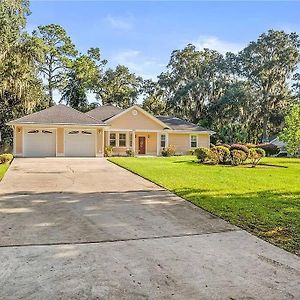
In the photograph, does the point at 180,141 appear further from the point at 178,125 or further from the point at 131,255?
the point at 131,255

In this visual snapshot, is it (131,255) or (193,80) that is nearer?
(131,255)

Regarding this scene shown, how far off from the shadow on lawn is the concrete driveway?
30cm

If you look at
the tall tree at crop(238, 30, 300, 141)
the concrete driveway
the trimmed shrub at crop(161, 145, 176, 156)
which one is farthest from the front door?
the concrete driveway

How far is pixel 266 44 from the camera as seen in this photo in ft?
134

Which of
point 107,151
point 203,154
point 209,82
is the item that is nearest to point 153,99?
point 209,82

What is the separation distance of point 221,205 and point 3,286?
544 cm

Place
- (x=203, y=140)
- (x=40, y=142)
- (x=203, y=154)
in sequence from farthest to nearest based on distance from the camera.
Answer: (x=203, y=140)
(x=40, y=142)
(x=203, y=154)

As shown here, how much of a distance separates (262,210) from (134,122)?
2204 cm

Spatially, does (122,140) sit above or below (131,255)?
above

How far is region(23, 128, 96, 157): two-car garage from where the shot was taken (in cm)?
2503

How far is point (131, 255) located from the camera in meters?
4.62

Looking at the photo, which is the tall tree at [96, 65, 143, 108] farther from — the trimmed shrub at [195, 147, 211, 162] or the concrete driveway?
the concrete driveway

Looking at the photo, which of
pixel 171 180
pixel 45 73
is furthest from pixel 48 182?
pixel 45 73

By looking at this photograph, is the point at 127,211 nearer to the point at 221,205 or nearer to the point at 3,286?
the point at 221,205
